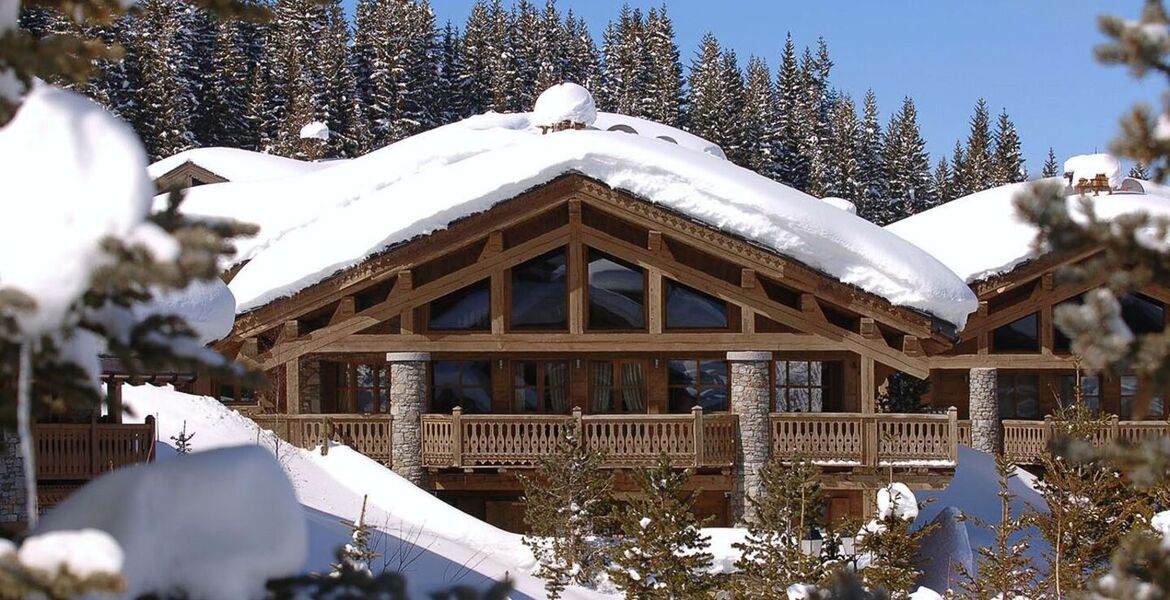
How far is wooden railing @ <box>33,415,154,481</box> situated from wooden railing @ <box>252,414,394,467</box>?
6.13 metres

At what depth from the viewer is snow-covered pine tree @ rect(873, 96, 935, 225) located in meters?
81.2

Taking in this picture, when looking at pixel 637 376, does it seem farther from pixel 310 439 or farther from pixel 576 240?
pixel 310 439

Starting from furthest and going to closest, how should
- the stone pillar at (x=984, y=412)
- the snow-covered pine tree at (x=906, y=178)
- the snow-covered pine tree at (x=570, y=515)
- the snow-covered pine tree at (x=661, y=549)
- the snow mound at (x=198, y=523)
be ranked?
the snow-covered pine tree at (x=906, y=178) < the stone pillar at (x=984, y=412) < the snow-covered pine tree at (x=570, y=515) < the snow-covered pine tree at (x=661, y=549) < the snow mound at (x=198, y=523)

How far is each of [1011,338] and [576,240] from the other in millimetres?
11135

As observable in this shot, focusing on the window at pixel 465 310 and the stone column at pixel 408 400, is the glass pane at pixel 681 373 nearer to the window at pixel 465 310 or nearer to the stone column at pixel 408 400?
the window at pixel 465 310

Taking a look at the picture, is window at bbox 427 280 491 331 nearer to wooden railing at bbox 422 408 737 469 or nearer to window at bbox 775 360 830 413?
Result: wooden railing at bbox 422 408 737 469

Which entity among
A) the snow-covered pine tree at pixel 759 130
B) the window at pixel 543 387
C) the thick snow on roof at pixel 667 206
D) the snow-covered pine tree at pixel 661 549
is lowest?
the snow-covered pine tree at pixel 661 549

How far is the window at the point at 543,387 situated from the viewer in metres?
25.7

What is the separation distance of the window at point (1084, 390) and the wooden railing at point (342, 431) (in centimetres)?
1581

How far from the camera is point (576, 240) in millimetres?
24188

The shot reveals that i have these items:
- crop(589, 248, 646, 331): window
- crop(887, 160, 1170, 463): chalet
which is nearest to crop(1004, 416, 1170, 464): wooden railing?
crop(887, 160, 1170, 463): chalet

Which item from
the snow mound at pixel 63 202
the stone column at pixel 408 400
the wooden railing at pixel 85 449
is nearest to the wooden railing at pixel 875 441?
the stone column at pixel 408 400

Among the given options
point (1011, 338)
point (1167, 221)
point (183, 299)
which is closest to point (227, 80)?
point (1011, 338)

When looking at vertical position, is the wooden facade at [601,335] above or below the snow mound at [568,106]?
below
